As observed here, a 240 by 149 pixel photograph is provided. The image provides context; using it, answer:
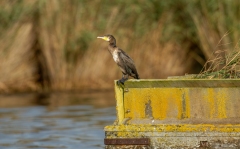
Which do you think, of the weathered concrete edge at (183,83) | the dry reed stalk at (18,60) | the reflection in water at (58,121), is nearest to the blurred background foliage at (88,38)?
the dry reed stalk at (18,60)

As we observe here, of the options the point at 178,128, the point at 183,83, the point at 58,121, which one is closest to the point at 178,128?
the point at 178,128

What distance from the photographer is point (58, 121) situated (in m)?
14.4

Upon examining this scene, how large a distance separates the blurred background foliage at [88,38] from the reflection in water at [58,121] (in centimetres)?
92

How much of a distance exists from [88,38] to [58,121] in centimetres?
545

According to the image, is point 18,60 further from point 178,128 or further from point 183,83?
point 178,128

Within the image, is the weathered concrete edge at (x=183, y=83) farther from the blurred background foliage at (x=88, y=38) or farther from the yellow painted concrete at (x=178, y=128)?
the blurred background foliage at (x=88, y=38)

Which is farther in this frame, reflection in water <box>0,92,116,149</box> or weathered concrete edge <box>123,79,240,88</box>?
reflection in water <box>0,92,116,149</box>

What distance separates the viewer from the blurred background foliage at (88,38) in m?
19.1

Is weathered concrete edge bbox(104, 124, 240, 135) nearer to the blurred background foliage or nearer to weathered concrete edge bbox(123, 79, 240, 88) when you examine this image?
weathered concrete edge bbox(123, 79, 240, 88)

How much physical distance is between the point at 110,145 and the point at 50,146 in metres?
4.20

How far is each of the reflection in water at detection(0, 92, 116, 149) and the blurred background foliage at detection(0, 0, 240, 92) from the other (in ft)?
3.02

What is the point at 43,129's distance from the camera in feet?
43.6

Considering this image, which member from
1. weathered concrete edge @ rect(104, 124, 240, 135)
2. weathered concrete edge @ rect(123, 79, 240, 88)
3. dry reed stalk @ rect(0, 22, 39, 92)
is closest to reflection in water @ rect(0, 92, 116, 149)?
dry reed stalk @ rect(0, 22, 39, 92)

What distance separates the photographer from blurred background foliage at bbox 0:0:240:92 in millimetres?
19141
